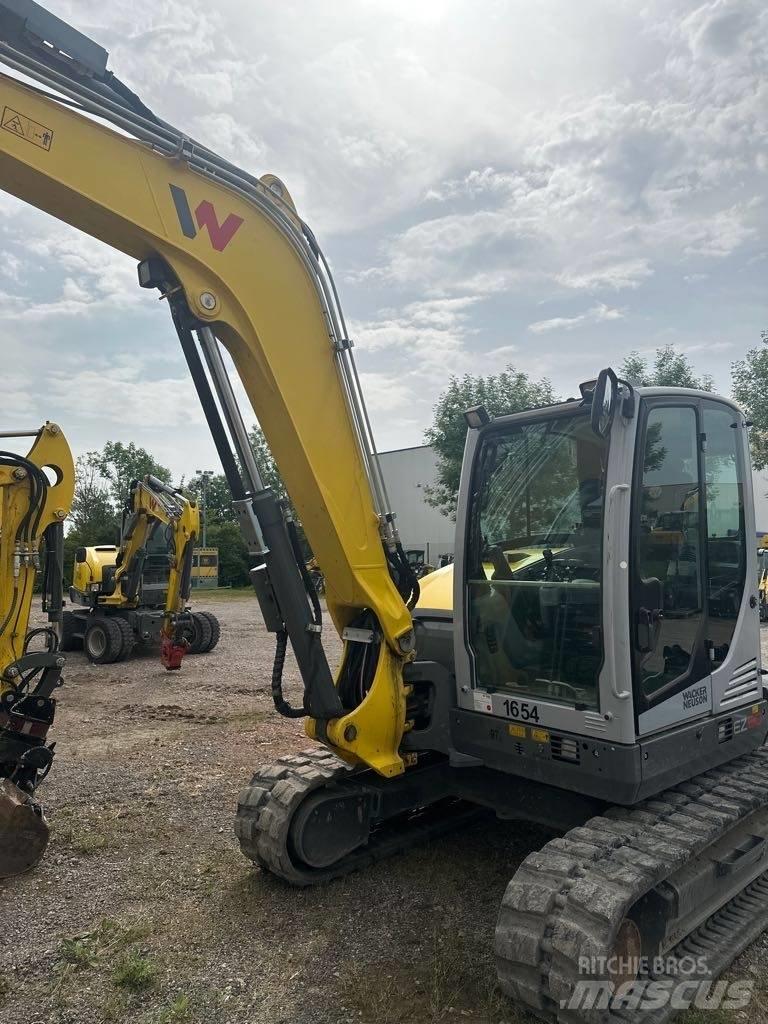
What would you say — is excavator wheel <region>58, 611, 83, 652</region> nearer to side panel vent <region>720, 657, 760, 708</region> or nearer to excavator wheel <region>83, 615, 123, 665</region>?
excavator wheel <region>83, 615, 123, 665</region>

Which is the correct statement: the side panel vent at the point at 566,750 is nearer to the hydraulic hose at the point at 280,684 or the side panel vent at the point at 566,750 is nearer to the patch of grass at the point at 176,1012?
the hydraulic hose at the point at 280,684

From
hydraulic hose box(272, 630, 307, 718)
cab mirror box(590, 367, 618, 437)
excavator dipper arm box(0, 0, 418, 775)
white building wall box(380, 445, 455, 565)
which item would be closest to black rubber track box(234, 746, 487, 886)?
excavator dipper arm box(0, 0, 418, 775)

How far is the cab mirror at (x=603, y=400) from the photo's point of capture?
3.46m

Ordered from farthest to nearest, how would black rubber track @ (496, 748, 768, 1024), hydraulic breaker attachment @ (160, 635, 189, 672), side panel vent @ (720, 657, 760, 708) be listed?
hydraulic breaker attachment @ (160, 635, 189, 672), side panel vent @ (720, 657, 760, 708), black rubber track @ (496, 748, 768, 1024)

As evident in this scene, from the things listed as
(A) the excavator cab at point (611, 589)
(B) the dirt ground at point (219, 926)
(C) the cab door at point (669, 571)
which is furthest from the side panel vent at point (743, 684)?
(B) the dirt ground at point (219, 926)

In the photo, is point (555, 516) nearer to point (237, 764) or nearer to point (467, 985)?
point (467, 985)

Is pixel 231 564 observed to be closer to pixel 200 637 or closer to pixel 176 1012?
pixel 200 637

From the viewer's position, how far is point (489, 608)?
13.6 feet

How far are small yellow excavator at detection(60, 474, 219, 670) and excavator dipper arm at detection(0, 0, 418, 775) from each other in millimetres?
8530

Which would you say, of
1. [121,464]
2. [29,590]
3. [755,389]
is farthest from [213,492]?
[29,590]

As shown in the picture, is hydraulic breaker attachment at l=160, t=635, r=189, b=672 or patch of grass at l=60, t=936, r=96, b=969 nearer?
patch of grass at l=60, t=936, r=96, b=969

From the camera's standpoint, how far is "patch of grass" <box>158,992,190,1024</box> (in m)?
3.14

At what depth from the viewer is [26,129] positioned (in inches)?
121

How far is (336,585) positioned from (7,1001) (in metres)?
2.36
